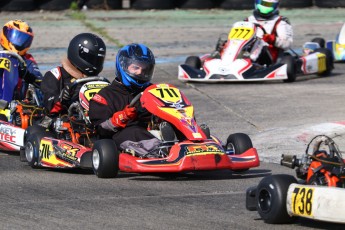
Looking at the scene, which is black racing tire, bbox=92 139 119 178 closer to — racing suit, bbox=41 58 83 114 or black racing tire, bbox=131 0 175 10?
racing suit, bbox=41 58 83 114

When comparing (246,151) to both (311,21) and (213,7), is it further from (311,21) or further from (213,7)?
(213,7)

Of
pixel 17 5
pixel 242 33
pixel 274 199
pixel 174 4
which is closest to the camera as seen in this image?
pixel 274 199

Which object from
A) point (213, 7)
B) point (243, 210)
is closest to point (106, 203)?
point (243, 210)

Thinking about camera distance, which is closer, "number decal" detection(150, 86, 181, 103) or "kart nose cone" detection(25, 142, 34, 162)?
"number decal" detection(150, 86, 181, 103)

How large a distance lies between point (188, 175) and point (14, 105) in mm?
2348

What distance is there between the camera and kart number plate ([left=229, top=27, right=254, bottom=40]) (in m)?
13.4

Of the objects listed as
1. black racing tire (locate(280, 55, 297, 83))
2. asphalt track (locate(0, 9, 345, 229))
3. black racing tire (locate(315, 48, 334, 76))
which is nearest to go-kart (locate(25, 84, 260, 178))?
asphalt track (locate(0, 9, 345, 229))

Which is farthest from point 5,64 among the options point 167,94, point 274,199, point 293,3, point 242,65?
point 293,3

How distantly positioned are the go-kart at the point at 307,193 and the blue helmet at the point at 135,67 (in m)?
2.44

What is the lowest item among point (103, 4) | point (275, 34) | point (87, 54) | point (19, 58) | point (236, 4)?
point (103, 4)

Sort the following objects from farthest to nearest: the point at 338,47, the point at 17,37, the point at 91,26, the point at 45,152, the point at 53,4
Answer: the point at 53,4 < the point at 91,26 < the point at 338,47 < the point at 17,37 < the point at 45,152

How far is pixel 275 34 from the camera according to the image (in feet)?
45.7

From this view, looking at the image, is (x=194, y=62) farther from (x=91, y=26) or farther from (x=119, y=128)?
(x=91, y=26)

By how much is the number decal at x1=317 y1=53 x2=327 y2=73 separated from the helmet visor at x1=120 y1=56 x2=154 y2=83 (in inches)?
250
